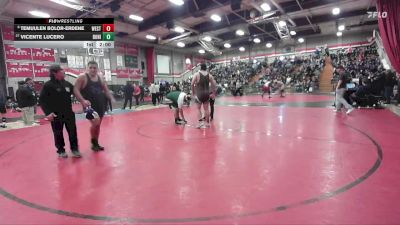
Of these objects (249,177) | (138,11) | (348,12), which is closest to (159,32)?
(138,11)

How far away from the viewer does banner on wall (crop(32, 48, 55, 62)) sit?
17.6 meters

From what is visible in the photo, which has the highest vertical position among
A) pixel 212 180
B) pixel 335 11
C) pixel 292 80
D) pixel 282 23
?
pixel 335 11

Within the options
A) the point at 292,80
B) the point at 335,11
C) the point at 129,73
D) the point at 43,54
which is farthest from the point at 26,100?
the point at 292,80

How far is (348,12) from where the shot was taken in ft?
61.7

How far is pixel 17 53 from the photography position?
1661 cm

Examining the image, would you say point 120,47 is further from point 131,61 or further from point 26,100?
point 26,100

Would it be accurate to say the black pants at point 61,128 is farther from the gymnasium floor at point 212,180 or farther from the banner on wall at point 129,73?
the banner on wall at point 129,73

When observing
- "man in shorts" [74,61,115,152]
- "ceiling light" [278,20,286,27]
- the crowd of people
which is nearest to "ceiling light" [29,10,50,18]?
the crowd of people

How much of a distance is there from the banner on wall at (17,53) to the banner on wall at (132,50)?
8.99m

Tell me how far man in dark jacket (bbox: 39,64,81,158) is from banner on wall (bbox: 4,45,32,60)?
52.5ft

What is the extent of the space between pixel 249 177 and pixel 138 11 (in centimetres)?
1588

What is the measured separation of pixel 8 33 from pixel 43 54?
90.1 inches

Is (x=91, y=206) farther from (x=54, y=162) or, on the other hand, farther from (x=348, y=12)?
(x=348, y=12)

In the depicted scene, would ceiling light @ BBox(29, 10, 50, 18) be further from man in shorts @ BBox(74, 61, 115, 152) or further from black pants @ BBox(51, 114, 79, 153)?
black pants @ BBox(51, 114, 79, 153)
